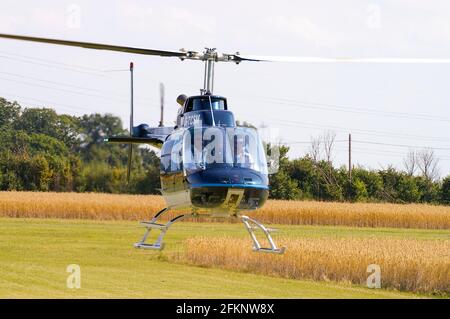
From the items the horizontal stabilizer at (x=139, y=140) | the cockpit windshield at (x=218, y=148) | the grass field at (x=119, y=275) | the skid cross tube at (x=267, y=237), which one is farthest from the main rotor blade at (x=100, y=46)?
the grass field at (x=119, y=275)

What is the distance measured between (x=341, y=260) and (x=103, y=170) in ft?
53.9

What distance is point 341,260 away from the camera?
28438 mm

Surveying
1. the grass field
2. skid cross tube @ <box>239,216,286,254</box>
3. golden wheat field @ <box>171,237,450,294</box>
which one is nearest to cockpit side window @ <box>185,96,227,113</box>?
skid cross tube @ <box>239,216,286,254</box>

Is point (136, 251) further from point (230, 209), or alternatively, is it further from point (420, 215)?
point (420, 215)

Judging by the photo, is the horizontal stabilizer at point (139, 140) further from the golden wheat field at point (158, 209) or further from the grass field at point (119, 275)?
the golden wheat field at point (158, 209)

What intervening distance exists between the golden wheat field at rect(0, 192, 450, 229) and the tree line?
3.00 feet

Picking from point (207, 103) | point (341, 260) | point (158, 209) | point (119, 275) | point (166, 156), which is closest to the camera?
point (207, 103)

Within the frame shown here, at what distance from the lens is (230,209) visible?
20.6 meters

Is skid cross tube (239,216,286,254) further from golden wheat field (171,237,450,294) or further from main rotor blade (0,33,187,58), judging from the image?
golden wheat field (171,237,450,294)

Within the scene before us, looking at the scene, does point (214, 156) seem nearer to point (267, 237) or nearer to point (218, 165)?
point (218, 165)

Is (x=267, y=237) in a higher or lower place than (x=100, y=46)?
lower

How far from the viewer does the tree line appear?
116 feet

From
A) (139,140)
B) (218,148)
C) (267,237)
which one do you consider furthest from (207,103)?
(267,237)
